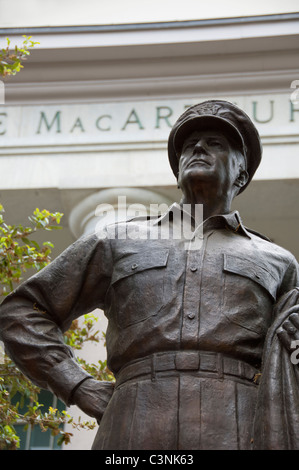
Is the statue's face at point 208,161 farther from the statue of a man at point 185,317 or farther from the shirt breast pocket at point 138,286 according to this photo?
the shirt breast pocket at point 138,286

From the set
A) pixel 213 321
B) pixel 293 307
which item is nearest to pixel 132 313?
pixel 213 321

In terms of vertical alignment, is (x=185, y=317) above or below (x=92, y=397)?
above

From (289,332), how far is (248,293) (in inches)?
12.3

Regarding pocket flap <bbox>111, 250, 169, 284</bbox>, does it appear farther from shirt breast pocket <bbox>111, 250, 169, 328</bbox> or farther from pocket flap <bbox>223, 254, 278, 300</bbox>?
pocket flap <bbox>223, 254, 278, 300</bbox>

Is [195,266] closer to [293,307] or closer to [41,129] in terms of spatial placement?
[293,307]

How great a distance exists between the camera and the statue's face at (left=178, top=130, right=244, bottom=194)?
481cm

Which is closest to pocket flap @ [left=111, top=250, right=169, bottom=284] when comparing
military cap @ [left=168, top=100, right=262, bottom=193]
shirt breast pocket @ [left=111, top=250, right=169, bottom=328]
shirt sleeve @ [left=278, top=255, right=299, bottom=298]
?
shirt breast pocket @ [left=111, top=250, right=169, bottom=328]

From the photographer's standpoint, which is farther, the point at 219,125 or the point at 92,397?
the point at 219,125

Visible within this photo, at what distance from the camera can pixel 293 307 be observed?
4.32 meters

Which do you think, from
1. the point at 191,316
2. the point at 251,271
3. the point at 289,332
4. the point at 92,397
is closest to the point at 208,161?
the point at 251,271

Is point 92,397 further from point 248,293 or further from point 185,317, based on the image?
point 248,293

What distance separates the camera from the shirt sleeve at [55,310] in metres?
4.41

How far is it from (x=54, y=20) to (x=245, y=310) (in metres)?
10.8

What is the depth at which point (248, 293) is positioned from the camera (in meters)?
4.45
